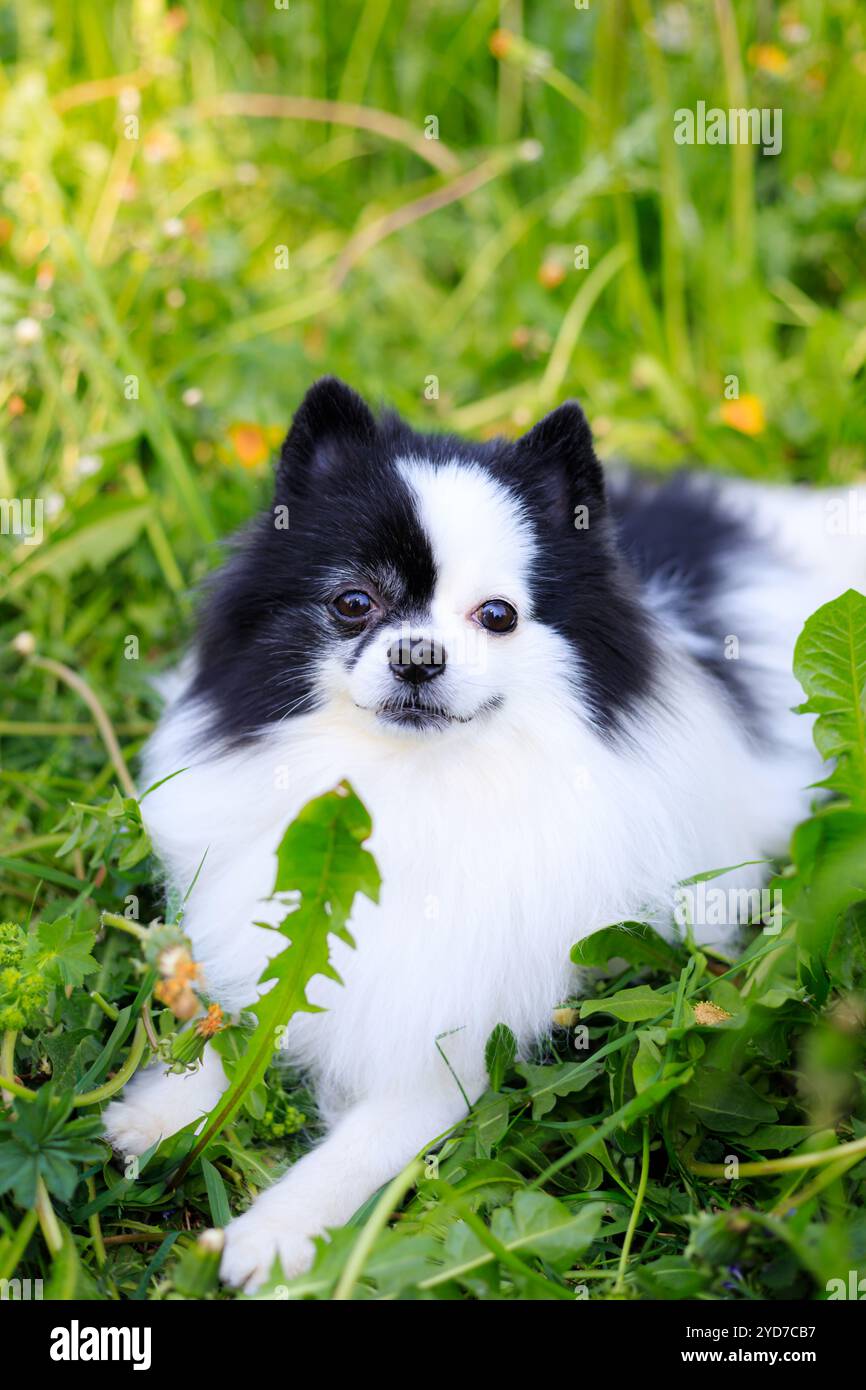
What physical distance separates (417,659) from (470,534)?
29 cm

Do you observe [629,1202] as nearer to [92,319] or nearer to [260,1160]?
[260,1160]

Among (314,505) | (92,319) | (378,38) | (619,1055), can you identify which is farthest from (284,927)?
(378,38)

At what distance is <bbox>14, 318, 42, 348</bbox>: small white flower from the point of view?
367 cm

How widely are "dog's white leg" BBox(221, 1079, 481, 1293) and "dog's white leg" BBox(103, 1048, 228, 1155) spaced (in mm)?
237

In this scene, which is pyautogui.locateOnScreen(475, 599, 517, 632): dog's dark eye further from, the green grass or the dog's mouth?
the green grass

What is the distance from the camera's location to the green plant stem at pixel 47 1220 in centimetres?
188

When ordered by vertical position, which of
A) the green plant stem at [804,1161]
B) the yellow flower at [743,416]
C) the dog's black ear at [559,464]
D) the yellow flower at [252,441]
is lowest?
the green plant stem at [804,1161]

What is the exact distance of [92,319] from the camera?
4.06 metres

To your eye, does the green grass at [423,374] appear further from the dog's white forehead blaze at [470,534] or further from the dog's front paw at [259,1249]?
the dog's white forehead blaze at [470,534]

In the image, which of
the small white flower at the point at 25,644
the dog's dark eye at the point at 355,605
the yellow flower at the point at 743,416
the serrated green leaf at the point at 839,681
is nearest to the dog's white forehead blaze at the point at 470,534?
the dog's dark eye at the point at 355,605

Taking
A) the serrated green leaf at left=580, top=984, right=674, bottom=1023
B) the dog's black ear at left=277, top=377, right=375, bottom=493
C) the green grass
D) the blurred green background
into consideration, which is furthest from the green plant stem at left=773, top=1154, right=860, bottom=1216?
the blurred green background

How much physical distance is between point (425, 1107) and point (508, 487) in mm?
1218

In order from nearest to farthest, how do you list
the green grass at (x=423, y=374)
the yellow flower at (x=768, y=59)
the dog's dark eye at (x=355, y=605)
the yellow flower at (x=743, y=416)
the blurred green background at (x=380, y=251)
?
the green grass at (x=423, y=374) < the dog's dark eye at (x=355, y=605) < the blurred green background at (x=380, y=251) < the yellow flower at (x=743, y=416) < the yellow flower at (x=768, y=59)

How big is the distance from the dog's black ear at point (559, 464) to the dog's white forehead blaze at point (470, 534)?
0.32ft
